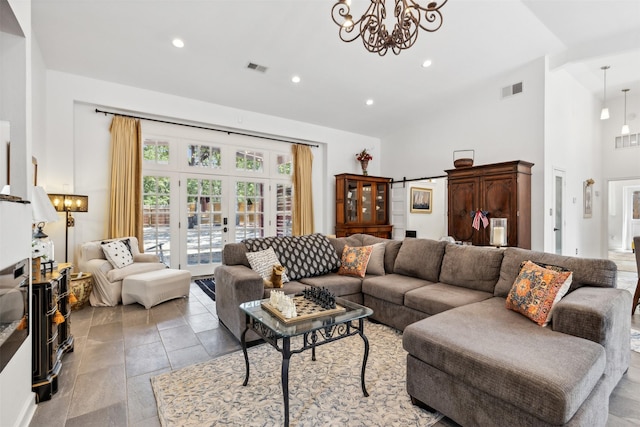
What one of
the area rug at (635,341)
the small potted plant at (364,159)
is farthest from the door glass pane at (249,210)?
the area rug at (635,341)

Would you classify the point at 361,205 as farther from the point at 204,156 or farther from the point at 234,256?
the point at 234,256

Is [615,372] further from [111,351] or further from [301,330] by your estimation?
[111,351]

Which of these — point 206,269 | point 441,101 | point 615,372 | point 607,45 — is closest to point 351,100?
point 441,101

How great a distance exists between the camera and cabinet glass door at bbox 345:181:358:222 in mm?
6551

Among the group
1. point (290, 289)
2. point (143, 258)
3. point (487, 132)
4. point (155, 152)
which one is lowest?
point (290, 289)

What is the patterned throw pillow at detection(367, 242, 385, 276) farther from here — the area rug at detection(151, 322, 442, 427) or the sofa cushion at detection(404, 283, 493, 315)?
the area rug at detection(151, 322, 442, 427)

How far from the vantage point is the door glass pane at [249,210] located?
5.83m

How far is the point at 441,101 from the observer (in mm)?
5594

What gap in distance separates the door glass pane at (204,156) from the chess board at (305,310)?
4006mm

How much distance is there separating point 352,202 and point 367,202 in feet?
1.30

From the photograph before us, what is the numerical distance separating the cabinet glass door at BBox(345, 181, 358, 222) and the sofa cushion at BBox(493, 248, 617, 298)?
401 centimetres

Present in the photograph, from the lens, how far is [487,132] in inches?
206

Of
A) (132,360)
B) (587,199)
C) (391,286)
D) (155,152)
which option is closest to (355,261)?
(391,286)

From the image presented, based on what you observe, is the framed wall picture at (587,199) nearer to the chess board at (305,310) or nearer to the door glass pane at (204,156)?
the chess board at (305,310)
